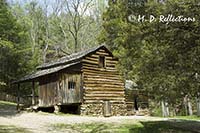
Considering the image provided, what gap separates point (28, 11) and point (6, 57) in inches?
704

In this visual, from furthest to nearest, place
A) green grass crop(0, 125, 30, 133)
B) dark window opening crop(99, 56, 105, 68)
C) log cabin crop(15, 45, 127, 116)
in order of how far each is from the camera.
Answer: dark window opening crop(99, 56, 105, 68), log cabin crop(15, 45, 127, 116), green grass crop(0, 125, 30, 133)

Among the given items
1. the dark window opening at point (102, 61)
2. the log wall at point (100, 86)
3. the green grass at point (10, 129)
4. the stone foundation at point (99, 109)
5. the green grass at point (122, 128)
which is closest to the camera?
the green grass at point (10, 129)

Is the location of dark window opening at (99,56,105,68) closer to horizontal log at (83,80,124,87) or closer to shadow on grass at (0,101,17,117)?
horizontal log at (83,80,124,87)

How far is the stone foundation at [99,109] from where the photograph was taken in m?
35.8

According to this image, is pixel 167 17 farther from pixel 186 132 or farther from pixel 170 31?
pixel 186 132

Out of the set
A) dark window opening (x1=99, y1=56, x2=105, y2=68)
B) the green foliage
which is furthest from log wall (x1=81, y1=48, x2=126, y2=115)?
the green foliage

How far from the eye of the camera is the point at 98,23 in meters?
62.8

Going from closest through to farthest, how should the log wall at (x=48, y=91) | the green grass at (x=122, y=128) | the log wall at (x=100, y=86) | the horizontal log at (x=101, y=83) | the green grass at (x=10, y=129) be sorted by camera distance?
1. the green grass at (x=10, y=129)
2. the green grass at (x=122, y=128)
3. the log wall at (x=48, y=91)
4. the log wall at (x=100, y=86)
5. the horizontal log at (x=101, y=83)

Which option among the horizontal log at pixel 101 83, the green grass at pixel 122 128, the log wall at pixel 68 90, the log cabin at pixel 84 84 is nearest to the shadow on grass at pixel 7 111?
the log cabin at pixel 84 84

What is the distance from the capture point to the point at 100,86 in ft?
125

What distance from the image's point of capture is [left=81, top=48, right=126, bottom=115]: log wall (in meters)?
36.5

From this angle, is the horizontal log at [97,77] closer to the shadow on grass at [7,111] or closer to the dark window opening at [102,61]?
the dark window opening at [102,61]

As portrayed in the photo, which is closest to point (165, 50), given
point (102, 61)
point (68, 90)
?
point (68, 90)

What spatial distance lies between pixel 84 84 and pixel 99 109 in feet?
10.5
